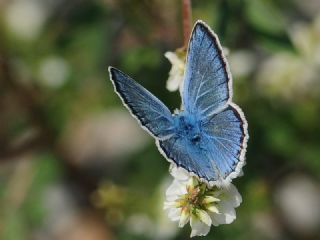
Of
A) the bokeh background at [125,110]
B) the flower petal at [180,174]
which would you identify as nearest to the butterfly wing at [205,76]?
the flower petal at [180,174]

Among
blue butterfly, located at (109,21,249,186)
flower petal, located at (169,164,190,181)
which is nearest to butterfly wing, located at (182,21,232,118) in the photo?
blue butterfly, located at (109,21,249,186)

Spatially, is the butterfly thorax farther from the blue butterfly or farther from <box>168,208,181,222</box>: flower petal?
<box>168,208,181,222</box>: flower petal

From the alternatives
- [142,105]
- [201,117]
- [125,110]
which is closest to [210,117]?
[201,117]

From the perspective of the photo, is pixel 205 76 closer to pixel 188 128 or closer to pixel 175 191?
pixel 188 128

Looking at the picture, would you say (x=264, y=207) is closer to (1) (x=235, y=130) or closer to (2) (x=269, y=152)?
(2) (x=269, y=152)

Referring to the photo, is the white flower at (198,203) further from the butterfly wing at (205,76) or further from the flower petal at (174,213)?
the butterfly wing at (205,76)
